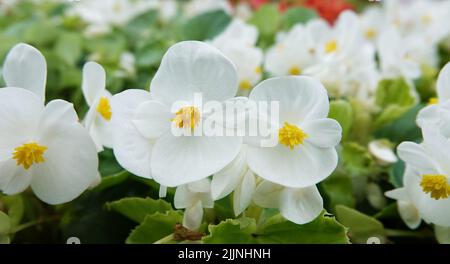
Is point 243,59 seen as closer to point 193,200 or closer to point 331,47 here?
point 331,47

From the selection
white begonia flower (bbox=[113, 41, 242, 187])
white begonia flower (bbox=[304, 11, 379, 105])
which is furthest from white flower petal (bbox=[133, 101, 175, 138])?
white begonia flower (bbox=[304, 11, 379, 105])

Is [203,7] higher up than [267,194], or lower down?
higher up

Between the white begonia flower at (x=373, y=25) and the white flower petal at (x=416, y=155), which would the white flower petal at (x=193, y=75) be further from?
the white begonia flower at (x=373, y=25)

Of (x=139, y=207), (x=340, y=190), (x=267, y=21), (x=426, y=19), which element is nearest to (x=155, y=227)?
(x=139, y=207)

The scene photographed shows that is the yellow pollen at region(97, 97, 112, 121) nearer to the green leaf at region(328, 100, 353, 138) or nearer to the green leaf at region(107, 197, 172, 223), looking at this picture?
the green leaf at region(107, 197, 172, 223)

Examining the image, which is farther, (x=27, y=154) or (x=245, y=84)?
(x=245, y=84)

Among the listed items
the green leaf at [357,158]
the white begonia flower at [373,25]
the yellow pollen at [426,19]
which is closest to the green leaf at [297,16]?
the white begonia flower at [373,25]
